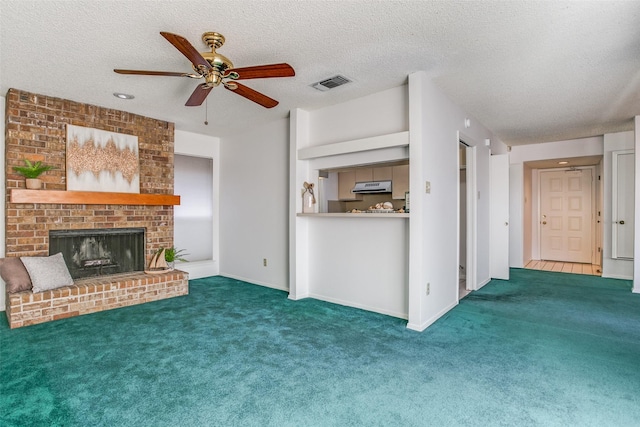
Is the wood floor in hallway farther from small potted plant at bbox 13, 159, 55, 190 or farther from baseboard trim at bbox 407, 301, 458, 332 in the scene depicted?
small potted plant at bbox 13, 159, 55, 190

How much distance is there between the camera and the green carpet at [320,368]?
176cm

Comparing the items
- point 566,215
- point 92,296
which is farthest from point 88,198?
point 566,215

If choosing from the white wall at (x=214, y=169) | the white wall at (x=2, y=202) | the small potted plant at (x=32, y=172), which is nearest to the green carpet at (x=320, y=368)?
the white wall at (x=2, y=202)

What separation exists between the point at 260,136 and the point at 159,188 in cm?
160

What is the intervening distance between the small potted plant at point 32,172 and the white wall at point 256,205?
7.94 feet

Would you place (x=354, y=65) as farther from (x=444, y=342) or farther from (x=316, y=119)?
(x=444, y=342)

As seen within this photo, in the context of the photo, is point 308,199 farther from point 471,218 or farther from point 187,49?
point 187,49

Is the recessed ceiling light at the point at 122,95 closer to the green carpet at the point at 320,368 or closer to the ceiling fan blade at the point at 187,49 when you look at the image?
the ceiling fan blade at the point at 187,49

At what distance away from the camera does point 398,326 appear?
3.07m

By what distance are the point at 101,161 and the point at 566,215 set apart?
8.77 m

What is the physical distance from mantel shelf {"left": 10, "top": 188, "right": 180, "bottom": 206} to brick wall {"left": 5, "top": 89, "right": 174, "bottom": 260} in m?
0.15

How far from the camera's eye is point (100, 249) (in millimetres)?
4141

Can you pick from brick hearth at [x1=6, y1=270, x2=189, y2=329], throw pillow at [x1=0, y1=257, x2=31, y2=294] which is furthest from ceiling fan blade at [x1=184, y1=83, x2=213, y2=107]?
throw pillow at [x1=0, y1=257, x2=31, y2=294]

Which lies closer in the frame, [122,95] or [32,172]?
[32,172]
